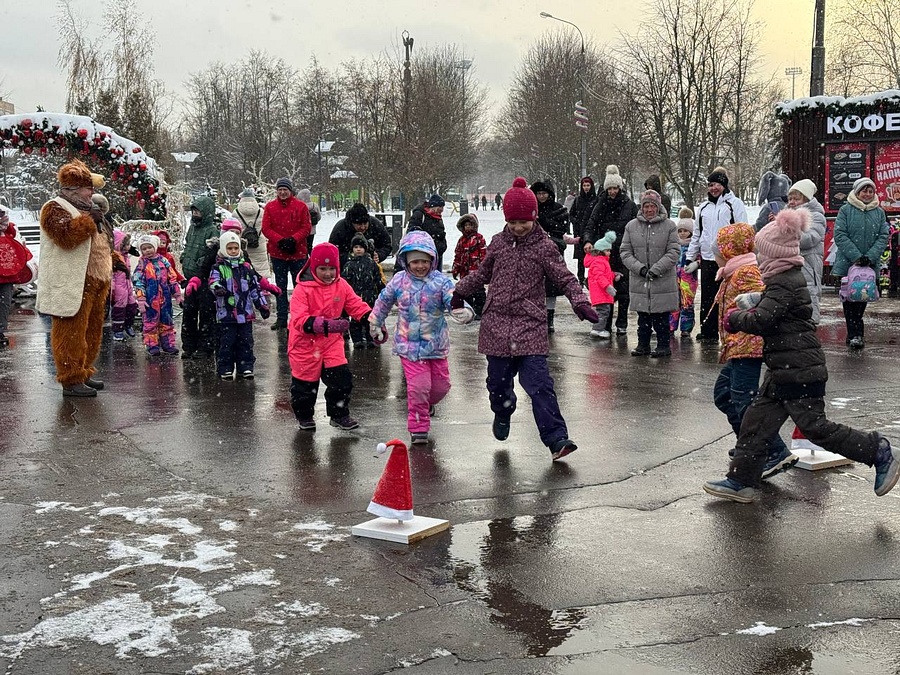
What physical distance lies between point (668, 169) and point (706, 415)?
1006 inches

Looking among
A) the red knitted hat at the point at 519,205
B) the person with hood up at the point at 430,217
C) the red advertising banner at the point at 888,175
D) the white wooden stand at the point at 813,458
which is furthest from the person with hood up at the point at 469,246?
the red advertising banner at the point at 888,175

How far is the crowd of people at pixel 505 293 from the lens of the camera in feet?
20.1

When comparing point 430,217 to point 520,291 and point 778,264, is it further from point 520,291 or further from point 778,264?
point 778,264

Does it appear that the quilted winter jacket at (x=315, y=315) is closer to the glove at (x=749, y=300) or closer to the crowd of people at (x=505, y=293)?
the crowd of people at (x=505, y=293)

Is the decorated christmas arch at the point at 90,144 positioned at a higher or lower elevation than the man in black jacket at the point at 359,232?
higher

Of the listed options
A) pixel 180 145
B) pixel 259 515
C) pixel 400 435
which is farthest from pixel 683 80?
pixel 180 145

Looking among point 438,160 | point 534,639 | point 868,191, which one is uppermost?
point 438,160

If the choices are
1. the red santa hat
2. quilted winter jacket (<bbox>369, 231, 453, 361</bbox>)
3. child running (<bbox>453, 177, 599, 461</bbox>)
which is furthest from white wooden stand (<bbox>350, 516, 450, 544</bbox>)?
quilted winter jacket (<bbox>369, 231, 453, 361</bbox>)

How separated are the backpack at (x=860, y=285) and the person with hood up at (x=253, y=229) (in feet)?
24.0

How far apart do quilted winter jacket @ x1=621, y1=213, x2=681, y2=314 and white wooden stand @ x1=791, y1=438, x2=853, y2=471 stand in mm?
→ 4954

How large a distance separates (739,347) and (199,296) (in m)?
6.77

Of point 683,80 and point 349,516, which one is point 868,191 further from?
point 683,80

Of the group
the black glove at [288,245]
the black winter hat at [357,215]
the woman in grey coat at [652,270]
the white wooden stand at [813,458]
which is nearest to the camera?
the white wooden stand at [813,458]

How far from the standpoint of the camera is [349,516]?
5930mm
